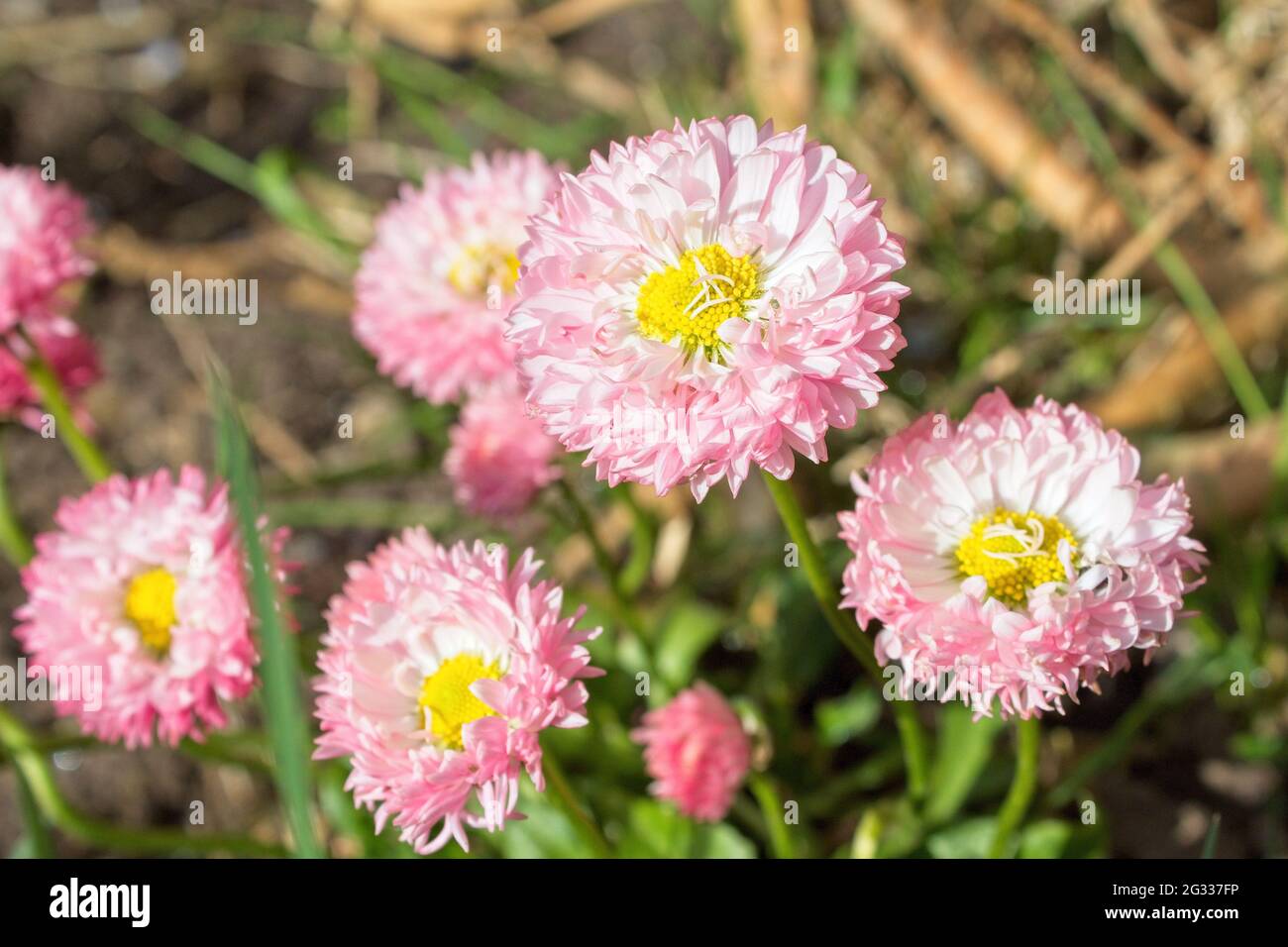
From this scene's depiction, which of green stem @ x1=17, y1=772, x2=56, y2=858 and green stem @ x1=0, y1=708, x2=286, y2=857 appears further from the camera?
green stem @ x1=0, y1=708, x2=286, y2=857

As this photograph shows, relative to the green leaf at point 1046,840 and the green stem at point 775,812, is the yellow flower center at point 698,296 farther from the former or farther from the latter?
the green leaf at point 1046,840

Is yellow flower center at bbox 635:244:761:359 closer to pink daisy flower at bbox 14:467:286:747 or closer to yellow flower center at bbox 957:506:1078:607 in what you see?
yellow flower center at bbox 957:506:1078:607

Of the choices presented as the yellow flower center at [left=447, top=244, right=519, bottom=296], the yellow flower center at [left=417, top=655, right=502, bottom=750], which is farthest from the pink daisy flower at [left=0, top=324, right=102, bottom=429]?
the yellow flower center at [left=417, top=655, right=502, bottom=750]

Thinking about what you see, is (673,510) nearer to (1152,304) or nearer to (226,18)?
(1152,304)

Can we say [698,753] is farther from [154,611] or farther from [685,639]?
[154,611]
